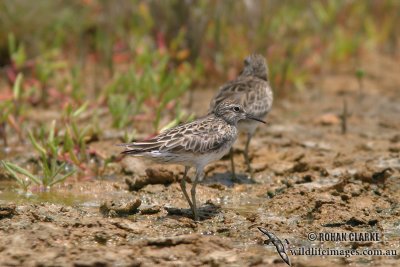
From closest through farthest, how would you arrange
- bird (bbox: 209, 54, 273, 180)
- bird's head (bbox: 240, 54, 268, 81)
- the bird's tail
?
the bird's tail, bird (bbox: 209, 54, 273, 180), bird's head (bbox: 240, 54, 268, 81)

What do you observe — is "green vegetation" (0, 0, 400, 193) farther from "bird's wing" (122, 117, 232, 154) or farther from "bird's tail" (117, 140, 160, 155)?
"bird's tail" (117, 140, 160, 155)

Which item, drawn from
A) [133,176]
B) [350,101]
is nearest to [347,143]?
[350,101]

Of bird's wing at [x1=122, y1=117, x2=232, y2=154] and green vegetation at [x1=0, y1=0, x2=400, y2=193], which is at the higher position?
green vegetation at [x1=0, y1=0, x2=400, y2=193]

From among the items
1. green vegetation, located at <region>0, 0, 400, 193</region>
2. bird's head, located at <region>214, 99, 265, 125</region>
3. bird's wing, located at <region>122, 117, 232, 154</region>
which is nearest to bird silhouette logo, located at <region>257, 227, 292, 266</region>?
bird's wing, located at <region>122, 117, 232, 154</region>

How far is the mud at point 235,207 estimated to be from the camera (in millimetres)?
5969

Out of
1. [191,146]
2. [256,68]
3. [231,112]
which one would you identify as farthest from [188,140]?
[256,68]

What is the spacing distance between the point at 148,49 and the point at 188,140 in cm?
499

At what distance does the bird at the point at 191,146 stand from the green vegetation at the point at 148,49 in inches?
86.8

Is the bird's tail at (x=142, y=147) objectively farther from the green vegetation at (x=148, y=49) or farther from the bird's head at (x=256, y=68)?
the bird's head at (x=256, y=68)

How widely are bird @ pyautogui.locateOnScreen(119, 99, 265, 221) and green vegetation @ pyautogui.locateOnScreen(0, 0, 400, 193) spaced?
220 centimetres

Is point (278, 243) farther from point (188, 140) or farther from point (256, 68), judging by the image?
point (256, 68)

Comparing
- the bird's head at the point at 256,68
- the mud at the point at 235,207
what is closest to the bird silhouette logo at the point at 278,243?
the mud at the point at 235,207

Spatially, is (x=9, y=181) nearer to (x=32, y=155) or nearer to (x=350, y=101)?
(x=32, y=155)

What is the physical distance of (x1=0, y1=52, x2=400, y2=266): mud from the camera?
597cm
